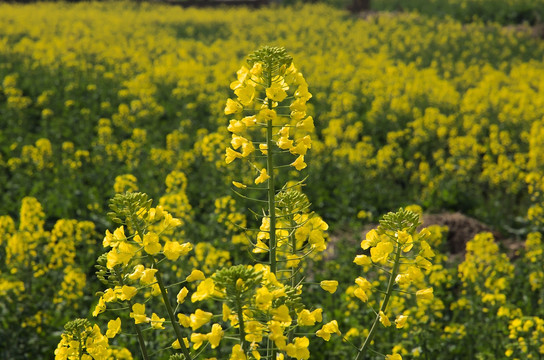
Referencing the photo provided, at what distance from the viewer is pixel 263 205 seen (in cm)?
718

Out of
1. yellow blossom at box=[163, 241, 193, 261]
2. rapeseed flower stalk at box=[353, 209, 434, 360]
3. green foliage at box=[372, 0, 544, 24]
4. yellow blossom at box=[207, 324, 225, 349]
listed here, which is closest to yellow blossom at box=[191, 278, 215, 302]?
yellow blossom at box=[207, 324, 225, 349]

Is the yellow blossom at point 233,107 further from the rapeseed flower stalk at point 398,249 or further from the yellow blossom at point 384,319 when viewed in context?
the yellow blossom at point 384,319

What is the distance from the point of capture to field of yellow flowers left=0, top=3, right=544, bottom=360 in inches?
80.0

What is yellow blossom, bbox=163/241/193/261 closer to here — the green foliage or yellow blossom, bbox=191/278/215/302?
yellow blossom, bbox=191/278/215/302

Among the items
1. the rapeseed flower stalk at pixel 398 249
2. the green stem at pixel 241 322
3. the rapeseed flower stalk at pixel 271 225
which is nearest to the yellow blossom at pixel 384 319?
the rapeseed flower stalk at pixel 398 249

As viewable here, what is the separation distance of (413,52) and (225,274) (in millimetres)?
17455

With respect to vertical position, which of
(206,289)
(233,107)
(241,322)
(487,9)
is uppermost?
(487,9)

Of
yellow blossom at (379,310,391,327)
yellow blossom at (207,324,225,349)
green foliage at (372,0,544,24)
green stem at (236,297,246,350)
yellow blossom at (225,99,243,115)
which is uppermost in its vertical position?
green foliage at (372,0,544,24)

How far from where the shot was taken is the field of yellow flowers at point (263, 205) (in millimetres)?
2033

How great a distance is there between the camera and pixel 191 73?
1269 centimetres

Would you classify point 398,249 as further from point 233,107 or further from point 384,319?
point 233,107

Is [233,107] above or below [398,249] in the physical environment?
above

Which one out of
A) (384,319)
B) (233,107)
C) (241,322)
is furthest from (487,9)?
(241,322)

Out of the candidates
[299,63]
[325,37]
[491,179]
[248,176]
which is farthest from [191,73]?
[325,37]
